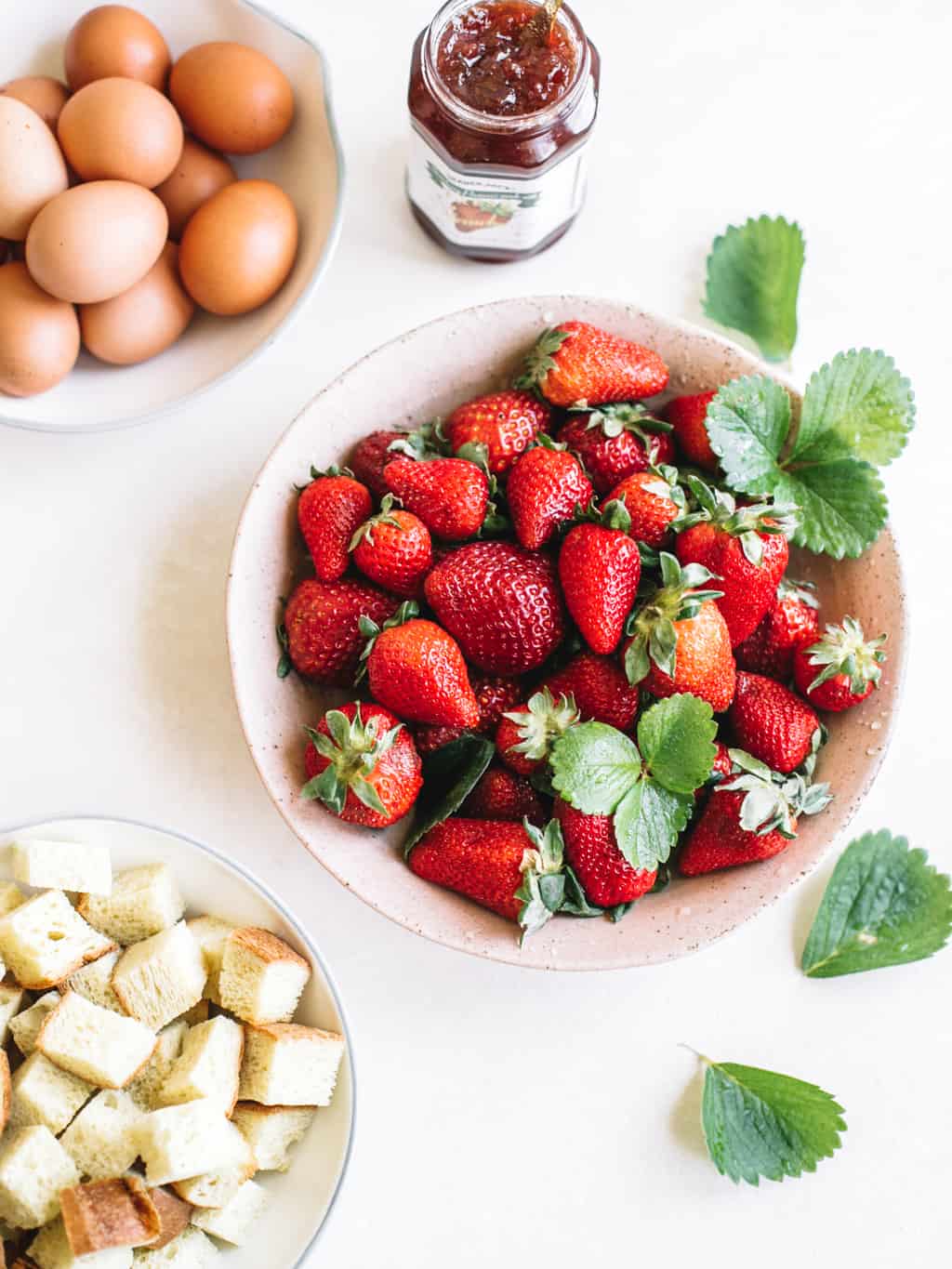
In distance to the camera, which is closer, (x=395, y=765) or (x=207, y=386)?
(x=395, y=765)

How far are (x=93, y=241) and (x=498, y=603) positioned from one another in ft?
1.69

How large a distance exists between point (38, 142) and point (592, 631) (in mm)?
714

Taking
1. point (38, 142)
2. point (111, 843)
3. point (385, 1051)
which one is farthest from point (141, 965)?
point (38, 142)

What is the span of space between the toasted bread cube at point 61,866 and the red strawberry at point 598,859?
0.44 m

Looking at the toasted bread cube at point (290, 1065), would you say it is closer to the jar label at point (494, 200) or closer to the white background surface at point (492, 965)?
the white background surface at point (492, 965)

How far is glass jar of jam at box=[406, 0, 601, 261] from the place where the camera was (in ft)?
3.64

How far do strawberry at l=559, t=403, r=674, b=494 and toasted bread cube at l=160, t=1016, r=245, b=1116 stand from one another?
640 millimetres

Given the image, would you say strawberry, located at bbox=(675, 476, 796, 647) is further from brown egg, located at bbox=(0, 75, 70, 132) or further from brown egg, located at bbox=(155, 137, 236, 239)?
brown egg, located at bbox=(0, 75, 70, 132)

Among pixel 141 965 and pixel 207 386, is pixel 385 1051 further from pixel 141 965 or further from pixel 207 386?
pixel 207 386

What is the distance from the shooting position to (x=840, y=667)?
1.15 m

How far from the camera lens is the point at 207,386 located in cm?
123

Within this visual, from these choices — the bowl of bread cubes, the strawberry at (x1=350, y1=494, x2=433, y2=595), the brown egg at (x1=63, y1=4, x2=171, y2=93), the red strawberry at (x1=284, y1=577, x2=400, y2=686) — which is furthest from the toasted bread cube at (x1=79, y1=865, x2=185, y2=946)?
the brown egg at (x1=63, y1=4, x2=171, y2=93)

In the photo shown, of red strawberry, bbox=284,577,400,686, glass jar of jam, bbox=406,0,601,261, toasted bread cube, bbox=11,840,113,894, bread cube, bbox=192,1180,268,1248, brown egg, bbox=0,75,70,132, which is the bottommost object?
bread cube, bbox=192,1180,268,1248

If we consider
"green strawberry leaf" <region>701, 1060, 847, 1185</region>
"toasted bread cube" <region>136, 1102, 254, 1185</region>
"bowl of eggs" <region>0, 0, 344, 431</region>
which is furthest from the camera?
"green strawberry leaf" <region>701, 1060, 847, 1185</region>
